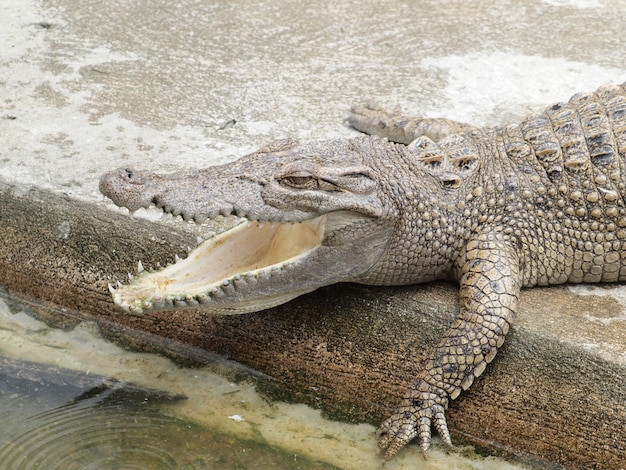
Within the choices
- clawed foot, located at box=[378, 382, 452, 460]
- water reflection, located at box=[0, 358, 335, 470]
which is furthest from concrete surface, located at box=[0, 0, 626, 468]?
clawed foot, located at box=[378, 382, 452, 460]

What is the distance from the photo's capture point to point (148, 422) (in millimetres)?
3541

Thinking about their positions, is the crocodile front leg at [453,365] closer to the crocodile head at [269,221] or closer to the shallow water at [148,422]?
the shallow water at [148,422]

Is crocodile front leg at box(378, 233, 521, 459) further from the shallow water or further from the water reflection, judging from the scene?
the water reflection

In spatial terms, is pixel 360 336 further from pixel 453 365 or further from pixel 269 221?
pixel 269 221

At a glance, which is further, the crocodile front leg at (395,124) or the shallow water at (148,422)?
the crocodile front leg at (395,124)

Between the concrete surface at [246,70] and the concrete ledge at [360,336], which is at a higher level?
the concrete surface at [246,70]

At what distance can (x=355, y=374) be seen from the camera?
12.1 ft

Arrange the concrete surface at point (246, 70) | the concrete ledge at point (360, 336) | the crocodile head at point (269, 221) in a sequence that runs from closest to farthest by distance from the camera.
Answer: the crocodile head at point (269, 221) → the concrete ledge at point (360, 336) → the concrete surface at point (246, 70)

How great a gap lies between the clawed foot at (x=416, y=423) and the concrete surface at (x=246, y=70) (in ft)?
5.14

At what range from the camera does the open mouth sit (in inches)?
127

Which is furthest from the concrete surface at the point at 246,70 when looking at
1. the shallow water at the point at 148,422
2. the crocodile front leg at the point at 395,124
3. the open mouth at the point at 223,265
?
the shallow water at the point at 148,422

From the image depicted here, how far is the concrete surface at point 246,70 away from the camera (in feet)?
15.7

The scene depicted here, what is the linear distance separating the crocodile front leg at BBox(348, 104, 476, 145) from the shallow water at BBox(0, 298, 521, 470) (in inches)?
77.2

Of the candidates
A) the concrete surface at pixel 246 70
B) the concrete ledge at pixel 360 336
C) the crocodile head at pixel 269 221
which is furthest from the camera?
the concrete surface at pixel 246 70
